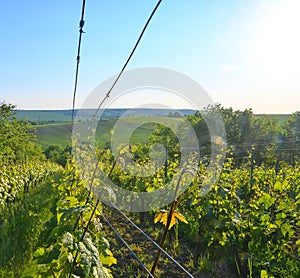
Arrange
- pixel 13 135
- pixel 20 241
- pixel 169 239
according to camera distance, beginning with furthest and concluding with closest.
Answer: pixel 13 135, pixel 169 239, pixel 20 241

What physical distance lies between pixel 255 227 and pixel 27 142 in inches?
1066

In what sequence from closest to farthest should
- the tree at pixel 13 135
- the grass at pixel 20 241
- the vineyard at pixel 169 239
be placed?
the vineyard at pixel 169 239, the grass at pixel 20 241, the tree at pixel 13 135

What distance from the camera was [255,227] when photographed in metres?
3.28

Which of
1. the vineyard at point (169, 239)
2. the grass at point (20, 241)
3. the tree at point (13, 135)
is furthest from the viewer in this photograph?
the tree at point (13, 135)

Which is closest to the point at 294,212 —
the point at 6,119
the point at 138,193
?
the point at 138,193

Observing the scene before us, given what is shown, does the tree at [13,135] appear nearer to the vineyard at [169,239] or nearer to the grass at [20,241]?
the grass at [20,241]

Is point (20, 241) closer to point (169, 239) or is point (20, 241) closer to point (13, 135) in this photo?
point (169, 239)

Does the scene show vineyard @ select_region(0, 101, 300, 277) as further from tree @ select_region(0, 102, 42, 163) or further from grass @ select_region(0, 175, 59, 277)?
tree @ select_region(0, 102, 42, 163)

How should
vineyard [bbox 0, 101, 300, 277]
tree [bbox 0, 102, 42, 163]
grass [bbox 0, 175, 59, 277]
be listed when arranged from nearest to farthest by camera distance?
vineyard [bbox 0, 101, 300, 277] < grass [bbox 0, 175, 59, 277] < tree [bbox 0, 102, 42, 163]

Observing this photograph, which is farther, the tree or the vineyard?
the tree

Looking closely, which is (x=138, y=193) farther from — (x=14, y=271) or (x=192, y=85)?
(x=14, y=271)

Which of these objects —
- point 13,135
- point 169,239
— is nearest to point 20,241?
point 169,239

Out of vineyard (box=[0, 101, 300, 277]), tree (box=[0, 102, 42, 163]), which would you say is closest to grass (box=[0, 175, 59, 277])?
vineyard (box=[0, 101, 300, 277])

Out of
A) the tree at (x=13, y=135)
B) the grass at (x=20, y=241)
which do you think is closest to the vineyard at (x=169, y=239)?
the grass at (x=20, y=241)
